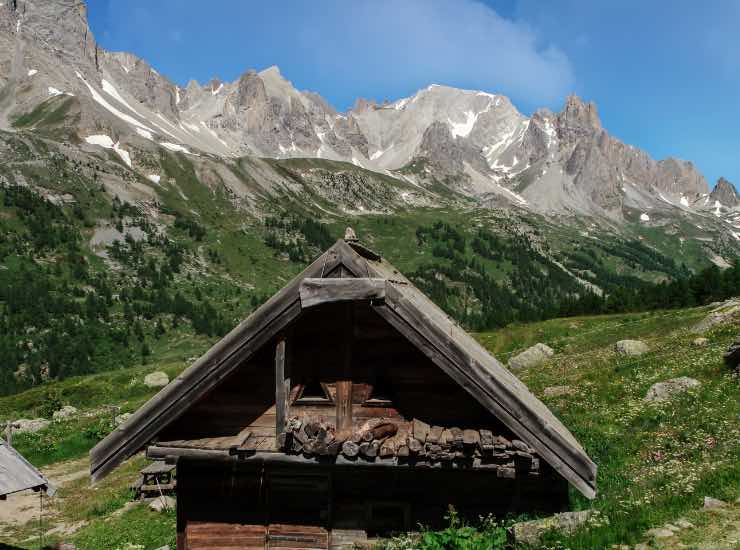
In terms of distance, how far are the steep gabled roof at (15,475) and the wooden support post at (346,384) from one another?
12512mm

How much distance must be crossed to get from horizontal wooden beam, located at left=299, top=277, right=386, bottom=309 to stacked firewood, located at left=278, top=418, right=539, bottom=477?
6.66ft

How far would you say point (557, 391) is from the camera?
26906mm

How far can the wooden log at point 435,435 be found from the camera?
794 cm

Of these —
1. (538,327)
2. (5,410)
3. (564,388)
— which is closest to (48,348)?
(5,410)

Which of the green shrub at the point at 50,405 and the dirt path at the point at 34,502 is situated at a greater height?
the green shrub at the point at 50,405

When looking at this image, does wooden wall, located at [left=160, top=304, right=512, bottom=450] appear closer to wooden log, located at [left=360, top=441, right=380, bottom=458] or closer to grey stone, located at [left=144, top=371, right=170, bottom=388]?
wooden log, located at [left=360, top=441, right=380, bottom=458]

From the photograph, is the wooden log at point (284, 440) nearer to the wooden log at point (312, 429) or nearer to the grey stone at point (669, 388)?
the wooden log at point (312, 429)

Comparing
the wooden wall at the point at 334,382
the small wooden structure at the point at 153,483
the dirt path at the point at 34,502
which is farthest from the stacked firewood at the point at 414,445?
the dirt path at the point at 34,502


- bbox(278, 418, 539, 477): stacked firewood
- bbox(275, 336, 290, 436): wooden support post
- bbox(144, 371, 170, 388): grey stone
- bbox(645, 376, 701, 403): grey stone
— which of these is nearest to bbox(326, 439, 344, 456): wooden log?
bbox(278, 418, 539, 477): stacked firewood

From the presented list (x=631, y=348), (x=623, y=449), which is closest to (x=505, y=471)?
(x=623, y=449)

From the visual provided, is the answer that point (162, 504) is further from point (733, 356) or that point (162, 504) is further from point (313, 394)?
point (733, 356)

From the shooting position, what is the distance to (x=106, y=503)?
24750 mm

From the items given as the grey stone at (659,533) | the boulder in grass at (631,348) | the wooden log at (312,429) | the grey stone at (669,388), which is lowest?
the grey stone at (659,533)

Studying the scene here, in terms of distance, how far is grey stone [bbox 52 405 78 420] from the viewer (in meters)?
46.2
